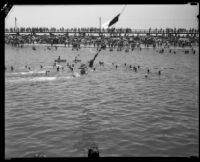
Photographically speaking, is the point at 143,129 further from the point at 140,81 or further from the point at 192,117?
the point at 140,81

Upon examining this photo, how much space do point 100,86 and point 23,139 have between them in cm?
1651

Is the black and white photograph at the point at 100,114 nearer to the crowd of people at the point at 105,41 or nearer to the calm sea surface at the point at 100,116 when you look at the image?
the calm sea surface at the point at 100,116

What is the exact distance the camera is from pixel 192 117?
64.4ft

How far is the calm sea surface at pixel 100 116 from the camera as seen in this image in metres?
13.9

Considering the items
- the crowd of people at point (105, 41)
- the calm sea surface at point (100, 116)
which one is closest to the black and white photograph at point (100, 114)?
the calm sea surface at point (100, 116)

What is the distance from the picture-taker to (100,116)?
63.7 feet

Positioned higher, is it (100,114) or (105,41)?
(105,41)

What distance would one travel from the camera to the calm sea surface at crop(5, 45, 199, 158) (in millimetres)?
13861

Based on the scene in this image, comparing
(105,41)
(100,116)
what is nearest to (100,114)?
(100,116)

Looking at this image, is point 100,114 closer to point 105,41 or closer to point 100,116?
point 100,116

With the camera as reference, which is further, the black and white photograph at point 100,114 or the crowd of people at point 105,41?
the crowd of people at point 105,41

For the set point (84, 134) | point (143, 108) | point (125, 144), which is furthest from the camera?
point (143, 108)

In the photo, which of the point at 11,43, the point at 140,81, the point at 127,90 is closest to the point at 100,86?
the point at 127,90

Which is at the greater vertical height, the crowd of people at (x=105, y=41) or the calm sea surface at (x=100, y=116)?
the crowd of people at (x=105, y=41)
